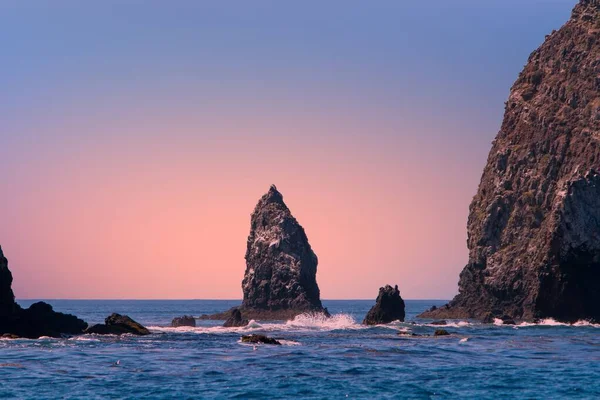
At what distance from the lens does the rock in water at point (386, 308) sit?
111m

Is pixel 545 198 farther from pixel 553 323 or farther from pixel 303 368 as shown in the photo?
pixel 303 368

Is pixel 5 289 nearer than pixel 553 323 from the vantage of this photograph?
Yes

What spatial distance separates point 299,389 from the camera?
41.5m

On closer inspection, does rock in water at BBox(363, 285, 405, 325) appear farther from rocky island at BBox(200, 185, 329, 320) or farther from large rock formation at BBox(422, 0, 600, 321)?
rocky island at BBox(200, 185, 329, 320)

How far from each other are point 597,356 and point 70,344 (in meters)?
44.3

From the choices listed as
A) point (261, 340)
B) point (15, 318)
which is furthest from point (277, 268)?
point (261, 340)

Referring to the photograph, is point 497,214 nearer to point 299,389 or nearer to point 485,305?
point 485,305

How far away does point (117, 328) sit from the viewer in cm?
8106

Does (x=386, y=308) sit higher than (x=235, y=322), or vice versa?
(x=386, y=308)

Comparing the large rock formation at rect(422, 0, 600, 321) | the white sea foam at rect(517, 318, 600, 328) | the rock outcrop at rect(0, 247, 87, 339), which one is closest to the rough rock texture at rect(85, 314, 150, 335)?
the rock outcrop at rect(0, 247, 87, 339)

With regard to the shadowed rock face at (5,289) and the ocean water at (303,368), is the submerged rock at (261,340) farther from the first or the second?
the shadowed rock face at (5,289)

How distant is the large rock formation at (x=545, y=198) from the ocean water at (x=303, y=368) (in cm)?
3576

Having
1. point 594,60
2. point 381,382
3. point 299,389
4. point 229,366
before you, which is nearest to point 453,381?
point 381,382

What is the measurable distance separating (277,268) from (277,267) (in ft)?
0.73
